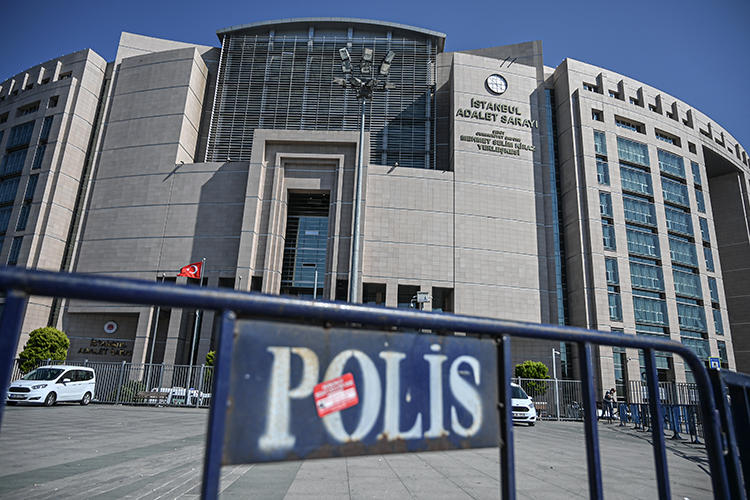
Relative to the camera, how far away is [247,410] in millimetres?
1298

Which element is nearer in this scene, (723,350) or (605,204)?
(605,204)

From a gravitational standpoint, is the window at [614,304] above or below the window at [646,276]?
below

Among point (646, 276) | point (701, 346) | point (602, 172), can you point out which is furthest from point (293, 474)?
point (701, 346)

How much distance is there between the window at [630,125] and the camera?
1484 inches

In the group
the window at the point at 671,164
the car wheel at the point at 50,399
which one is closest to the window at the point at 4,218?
the car wheel at the point at 50,399

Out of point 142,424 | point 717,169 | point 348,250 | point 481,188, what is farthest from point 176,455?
point 717,169

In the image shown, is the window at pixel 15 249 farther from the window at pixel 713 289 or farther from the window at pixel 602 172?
the window at pixel 713 289

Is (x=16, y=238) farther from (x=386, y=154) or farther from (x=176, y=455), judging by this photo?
(x=176, y=455)

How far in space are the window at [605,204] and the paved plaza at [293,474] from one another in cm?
2935

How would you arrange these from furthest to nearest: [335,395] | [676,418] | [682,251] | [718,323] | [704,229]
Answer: [704,229] → [718,323] → [682,251] → [676,418] → [335,395]

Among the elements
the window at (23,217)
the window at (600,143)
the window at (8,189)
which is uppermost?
the window at (600,143)

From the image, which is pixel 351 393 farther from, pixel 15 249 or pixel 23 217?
pixel 23 217

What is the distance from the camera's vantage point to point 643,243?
114 feet

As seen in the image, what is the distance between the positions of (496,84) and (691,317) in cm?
2523
